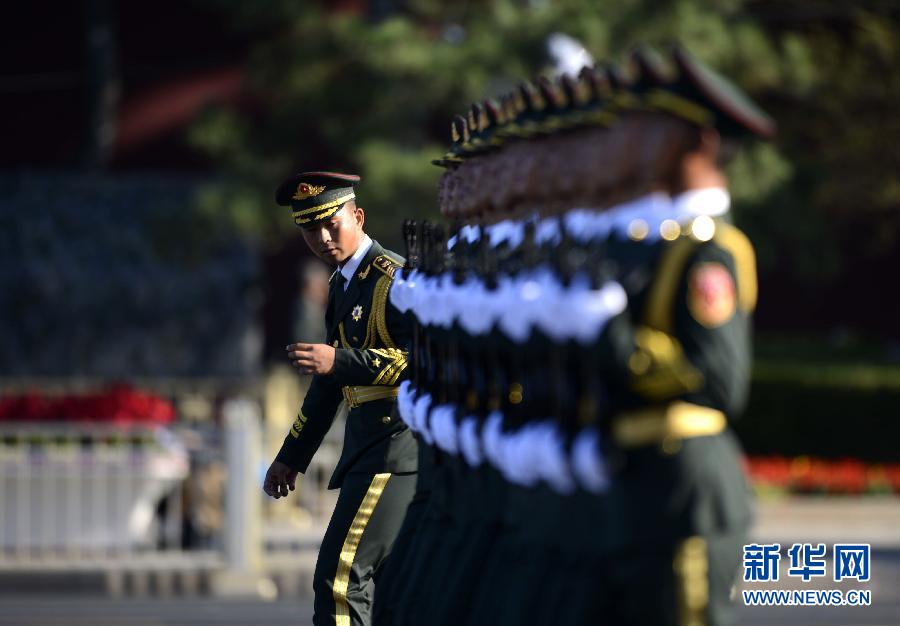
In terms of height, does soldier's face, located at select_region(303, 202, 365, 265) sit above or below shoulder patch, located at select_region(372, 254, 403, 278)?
above

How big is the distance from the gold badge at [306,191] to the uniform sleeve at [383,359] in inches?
19.8

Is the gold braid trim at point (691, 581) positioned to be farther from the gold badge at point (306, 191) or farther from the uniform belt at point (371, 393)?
the gold badge at point (306, 191)

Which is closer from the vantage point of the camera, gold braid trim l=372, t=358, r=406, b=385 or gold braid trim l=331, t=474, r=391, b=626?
gold braid trim l=331, t=474, r=391, b=626

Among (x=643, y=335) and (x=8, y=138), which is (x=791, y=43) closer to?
(x=8, y=138)

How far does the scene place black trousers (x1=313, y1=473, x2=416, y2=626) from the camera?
6766 millimetres

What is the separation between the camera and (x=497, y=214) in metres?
5.84

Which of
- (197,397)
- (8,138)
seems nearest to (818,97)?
(197,397)

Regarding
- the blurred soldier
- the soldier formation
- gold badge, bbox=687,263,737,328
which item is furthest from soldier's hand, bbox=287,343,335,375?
gold badge, bbox=687,263,737,328

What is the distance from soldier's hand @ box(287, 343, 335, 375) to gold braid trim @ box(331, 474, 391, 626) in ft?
1.69

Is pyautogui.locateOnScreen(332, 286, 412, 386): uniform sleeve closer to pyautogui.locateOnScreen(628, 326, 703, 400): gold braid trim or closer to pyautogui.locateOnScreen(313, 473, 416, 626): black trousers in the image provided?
pyautogui.locateOnScreen(313, 473, 416, 626): black trousers

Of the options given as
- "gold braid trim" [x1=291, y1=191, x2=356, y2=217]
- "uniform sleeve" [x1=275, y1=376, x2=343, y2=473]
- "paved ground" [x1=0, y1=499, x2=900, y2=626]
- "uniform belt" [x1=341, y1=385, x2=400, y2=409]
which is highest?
"gold braid trim" [x1=291, y1=191, x2=356, y2=217]

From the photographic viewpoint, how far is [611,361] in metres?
4.48

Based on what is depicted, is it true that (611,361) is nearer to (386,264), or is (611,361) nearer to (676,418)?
(676,418)

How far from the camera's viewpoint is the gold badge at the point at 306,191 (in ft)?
23.2
